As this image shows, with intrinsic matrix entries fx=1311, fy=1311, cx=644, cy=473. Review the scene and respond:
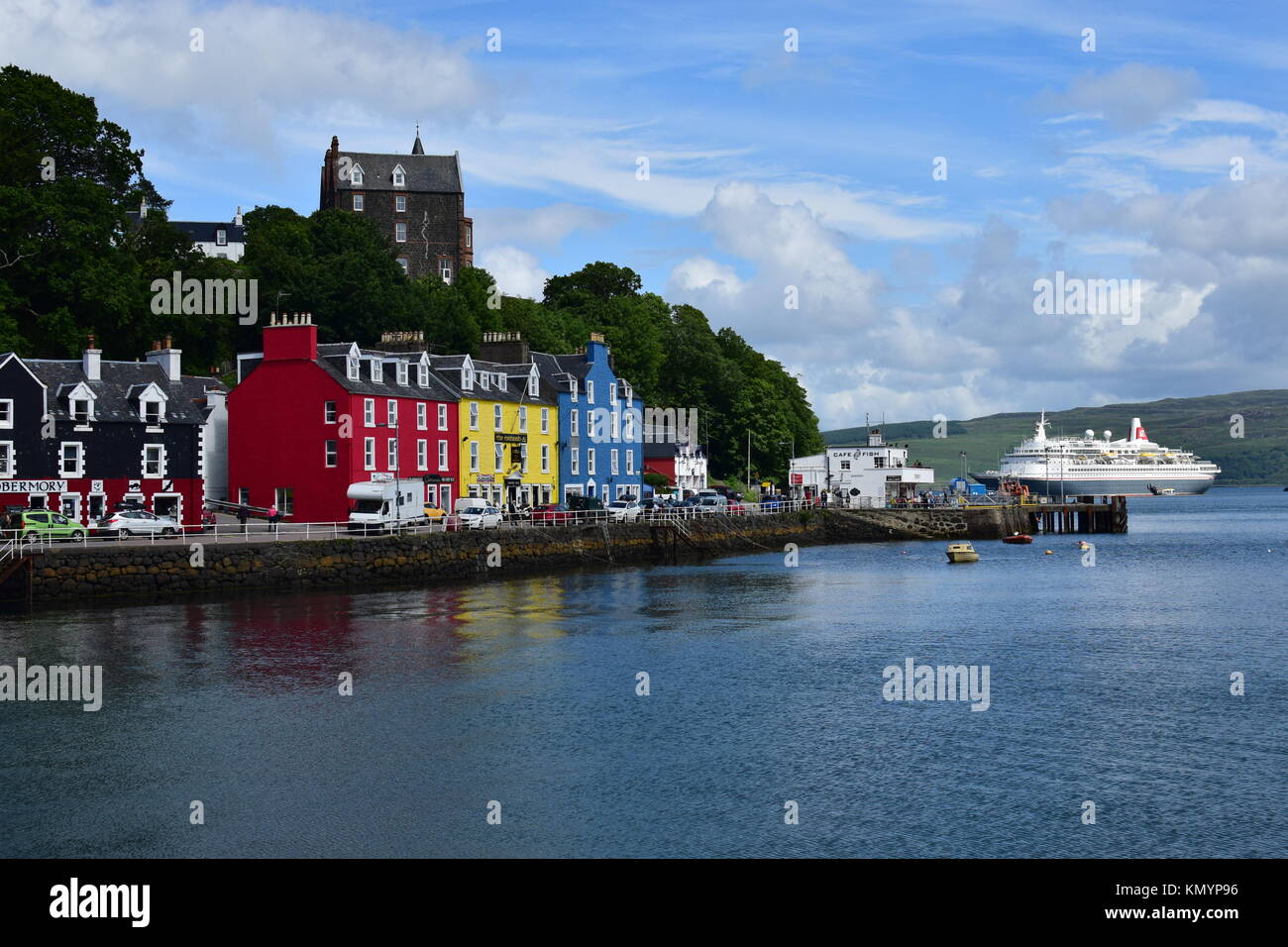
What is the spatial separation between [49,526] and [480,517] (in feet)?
74.1

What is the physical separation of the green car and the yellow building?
2633cm

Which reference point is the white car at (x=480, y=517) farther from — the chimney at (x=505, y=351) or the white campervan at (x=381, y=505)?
the chimney at (x=505, y=351)

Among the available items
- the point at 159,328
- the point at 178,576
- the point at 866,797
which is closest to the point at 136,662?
the point at 178,576

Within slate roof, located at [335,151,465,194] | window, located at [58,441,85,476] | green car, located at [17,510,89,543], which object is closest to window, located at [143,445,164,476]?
window, located at [58,441,85,476]

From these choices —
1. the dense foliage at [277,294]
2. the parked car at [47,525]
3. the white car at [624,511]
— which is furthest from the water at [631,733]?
the dense foliage at [277,294]

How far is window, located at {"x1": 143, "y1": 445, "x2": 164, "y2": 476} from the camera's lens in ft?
219

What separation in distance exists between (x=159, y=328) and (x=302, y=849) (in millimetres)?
66169

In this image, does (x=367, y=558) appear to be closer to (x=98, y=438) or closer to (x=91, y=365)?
(x=98, y=438)

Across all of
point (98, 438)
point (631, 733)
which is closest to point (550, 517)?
point (98, 438)

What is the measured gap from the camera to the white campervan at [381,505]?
6500 centimetres

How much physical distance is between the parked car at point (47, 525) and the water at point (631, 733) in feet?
22.9

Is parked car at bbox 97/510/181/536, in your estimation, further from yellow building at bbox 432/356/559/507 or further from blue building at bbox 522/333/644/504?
blue building at bbox 522/333/644/504

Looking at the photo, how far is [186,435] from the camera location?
225 ft

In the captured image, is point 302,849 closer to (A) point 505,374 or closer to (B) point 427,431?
(B) point 427,431
